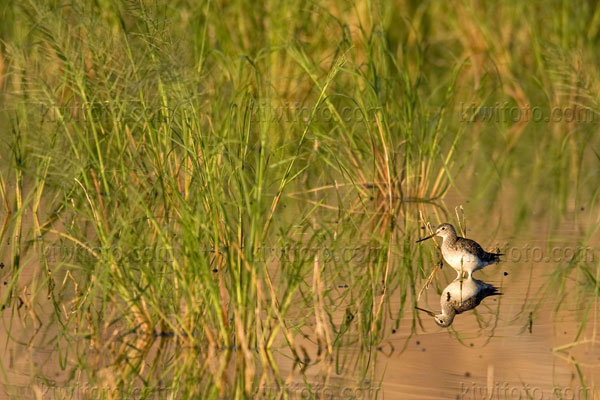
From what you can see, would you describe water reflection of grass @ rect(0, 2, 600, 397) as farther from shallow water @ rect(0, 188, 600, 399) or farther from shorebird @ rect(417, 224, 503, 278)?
shorebird @ rect(417, 224, 503, 278)

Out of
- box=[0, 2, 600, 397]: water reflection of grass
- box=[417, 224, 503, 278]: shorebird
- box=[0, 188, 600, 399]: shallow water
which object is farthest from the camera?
box=[417, 224, 503, 278]: shorebird

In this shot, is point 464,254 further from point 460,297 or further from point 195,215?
point 195,215

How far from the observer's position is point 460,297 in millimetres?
4785


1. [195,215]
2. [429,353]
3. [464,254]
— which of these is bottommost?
[429,353]

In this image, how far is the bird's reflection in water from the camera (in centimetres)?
446

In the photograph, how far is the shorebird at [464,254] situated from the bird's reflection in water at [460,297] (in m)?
0.07

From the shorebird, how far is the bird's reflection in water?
2.6 inches

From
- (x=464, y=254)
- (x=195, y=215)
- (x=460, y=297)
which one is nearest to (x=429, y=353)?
(x=460, y=297)

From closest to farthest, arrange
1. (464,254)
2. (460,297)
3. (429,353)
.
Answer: (429,353)
(460,297)
(464,254)

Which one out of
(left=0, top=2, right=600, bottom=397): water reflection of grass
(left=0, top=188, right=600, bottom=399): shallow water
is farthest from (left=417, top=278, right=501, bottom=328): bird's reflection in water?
(left=0, top=2, right=600, bottom=397): water reflection of grass

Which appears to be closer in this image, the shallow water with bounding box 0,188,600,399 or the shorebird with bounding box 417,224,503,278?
the shallow water with bounding box 0,188,600,399

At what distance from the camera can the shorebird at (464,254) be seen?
5.07 metres

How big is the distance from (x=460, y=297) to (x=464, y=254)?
33cm

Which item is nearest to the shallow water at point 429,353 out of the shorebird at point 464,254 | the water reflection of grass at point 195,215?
the water reflection of grass at point 195,215
